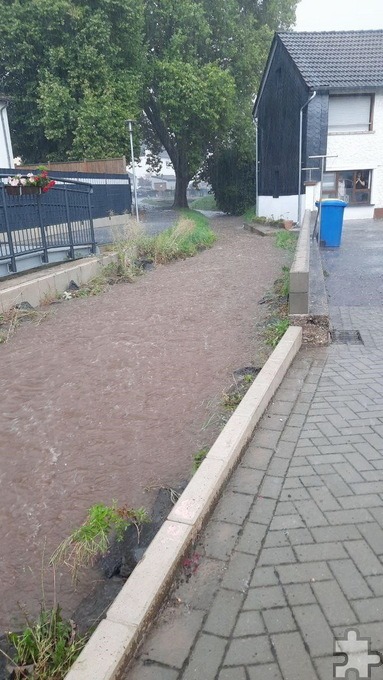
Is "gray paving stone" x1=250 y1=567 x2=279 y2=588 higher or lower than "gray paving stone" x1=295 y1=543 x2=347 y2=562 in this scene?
higher

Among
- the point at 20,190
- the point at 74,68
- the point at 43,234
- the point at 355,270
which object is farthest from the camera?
the point at 74,68

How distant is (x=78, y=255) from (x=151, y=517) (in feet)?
29.3

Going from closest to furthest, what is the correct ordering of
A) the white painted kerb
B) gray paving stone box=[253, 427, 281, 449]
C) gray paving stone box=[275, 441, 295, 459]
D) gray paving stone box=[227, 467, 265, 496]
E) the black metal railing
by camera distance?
1. the white painted kerb
2. gray paving stone box=[227, 467, 265, 496]
3. gray paving stone box=[275, 441, 295, 459]
4. gray paving stone box=[253, 427, 281, 449]
5. the black metal railing

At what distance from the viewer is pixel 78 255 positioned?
37.4 ft

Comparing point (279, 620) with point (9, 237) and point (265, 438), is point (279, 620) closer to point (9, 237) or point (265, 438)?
point (265, 438)

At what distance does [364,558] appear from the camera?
2684mm

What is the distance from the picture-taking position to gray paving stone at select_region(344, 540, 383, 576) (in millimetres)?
2602

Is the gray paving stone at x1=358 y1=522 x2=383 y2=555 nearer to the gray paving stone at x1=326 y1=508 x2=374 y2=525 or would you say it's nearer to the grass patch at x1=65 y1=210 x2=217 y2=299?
the gray paving stone at x1=326 y1=508 x2=374 y2=525

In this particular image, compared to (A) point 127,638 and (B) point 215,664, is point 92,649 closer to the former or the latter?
(A) point 127,638

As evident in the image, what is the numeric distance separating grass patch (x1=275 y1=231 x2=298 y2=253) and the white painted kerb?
11.0 m

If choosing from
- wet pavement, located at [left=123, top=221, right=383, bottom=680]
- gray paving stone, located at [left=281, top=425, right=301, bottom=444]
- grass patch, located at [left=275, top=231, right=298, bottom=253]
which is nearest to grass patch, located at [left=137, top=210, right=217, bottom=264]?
grass patch, located at [left=275, top=231, right=298, bottom=253]

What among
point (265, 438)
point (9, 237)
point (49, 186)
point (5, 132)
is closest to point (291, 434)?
point (265, 438)

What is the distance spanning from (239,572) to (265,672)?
57 centimetres

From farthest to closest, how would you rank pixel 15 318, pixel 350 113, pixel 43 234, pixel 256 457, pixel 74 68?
pixel 74 68 < pixel 350 113 < pixel 43 234 < pixel 15 318 < pixel 256 457
